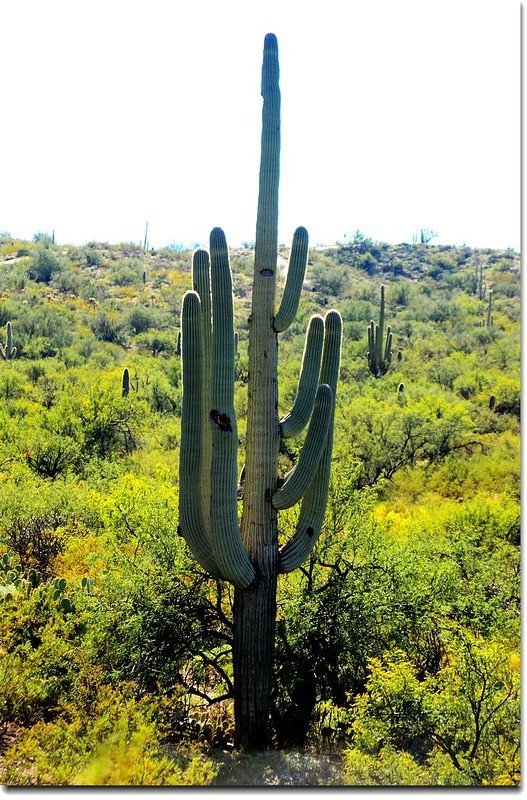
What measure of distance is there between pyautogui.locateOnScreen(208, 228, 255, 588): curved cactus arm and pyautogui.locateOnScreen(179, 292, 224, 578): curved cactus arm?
16 centimetres

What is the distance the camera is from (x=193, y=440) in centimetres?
566

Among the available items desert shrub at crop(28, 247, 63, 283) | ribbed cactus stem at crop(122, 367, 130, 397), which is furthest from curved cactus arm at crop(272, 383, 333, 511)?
desert shrub at crop(28, 247, 63, 283)

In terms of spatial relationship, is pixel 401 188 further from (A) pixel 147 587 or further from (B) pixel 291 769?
(B) pixel 291 769

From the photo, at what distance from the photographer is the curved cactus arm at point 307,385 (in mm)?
5988

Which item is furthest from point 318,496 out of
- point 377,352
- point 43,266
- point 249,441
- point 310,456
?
point 43,266

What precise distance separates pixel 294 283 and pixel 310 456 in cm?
140

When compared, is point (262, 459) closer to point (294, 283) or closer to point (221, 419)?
point (221, 419)

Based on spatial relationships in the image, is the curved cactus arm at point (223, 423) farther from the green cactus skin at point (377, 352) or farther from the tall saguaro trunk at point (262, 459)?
the green cactus skin at point (377, 352)

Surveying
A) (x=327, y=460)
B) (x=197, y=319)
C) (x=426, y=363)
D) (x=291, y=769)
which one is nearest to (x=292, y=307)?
(x=197, y=319)

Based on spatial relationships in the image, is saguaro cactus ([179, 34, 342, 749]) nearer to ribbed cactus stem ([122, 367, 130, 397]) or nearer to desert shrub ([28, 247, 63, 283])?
ribbed cactus stem ([122, 367, 130, 397])

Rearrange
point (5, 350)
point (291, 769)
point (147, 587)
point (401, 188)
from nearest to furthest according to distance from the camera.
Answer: point (291, 769), point (147, 587), point (401, 188), point (5, 350)

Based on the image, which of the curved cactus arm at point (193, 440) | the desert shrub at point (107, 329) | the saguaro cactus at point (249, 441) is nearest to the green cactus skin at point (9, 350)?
the desert shrub at point (107, 329)

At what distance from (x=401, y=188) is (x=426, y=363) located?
57.8ft

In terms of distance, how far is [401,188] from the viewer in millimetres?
9531
